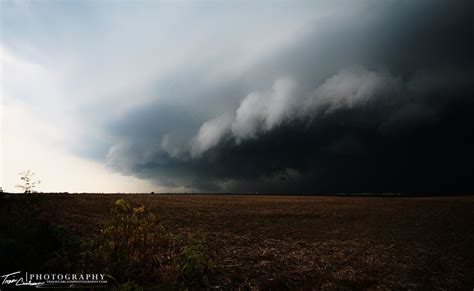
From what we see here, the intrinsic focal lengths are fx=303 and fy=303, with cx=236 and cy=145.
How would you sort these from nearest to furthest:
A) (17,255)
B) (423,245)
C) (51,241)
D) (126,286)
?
(126,286) < (17,255) < (51,241) < (423,245)

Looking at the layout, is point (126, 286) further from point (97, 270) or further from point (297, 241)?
point (297, 241)

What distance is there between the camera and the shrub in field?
8.20 meters

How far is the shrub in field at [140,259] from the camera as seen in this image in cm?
820

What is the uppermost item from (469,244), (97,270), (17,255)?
(17,255)

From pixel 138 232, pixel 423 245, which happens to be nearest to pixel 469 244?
pixel 423 245

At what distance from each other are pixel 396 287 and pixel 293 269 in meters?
3.14

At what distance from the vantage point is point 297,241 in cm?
1595
